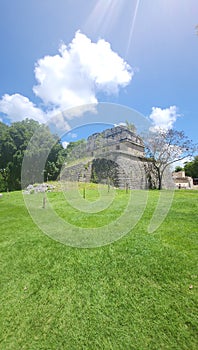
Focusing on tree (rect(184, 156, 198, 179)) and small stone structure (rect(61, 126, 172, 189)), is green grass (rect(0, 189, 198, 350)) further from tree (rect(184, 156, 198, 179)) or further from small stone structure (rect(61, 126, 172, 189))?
A: tree (rect(184, 156, 198, 179))

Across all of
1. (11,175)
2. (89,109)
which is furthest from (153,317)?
(11,175)

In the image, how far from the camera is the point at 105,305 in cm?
178

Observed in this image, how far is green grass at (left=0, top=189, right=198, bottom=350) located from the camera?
1.45 meters

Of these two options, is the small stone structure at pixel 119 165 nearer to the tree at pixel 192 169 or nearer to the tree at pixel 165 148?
the tree at pixel 165 148

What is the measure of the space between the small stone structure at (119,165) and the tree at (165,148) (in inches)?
37.2

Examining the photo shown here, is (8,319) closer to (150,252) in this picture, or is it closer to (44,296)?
(44,296)

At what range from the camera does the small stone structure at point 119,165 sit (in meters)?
10.7

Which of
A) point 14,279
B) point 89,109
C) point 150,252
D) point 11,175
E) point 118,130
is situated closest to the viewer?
point 14,279

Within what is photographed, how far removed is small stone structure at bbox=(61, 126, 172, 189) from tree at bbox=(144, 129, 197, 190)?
0.94 metres

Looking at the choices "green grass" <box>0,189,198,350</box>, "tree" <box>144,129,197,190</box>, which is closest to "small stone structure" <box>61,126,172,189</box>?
"tree" <box>144,129,197,190</box>

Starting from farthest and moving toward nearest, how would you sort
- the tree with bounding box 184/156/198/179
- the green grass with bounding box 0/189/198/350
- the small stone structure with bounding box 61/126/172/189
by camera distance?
the tree with bounding box 184/156/198/179, the small stone structure with bounding box 61/126/172/189, the green grass with bounding box 0/189/198/350

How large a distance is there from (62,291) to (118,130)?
1030cm

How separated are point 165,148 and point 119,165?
6.05 m

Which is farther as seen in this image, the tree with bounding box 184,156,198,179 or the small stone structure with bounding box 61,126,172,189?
the tree with bounding box 184,156,198,179
